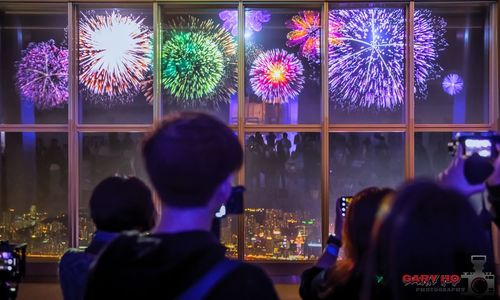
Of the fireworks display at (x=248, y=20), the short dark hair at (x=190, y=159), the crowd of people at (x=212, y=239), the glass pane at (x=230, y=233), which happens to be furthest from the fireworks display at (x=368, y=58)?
the short dark hair at (x=190, y=159)

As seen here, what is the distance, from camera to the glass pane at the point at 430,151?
6449 mm

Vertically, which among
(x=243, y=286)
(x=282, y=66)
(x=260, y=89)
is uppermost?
(x=282, y=66)

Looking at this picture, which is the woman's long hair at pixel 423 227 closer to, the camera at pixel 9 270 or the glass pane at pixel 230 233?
the camera at pixel 9 270

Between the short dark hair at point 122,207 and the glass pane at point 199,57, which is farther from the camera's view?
the glass pane at point 199,57

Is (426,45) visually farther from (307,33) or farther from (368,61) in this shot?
(307,33)

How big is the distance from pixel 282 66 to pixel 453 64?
2015 millimetres

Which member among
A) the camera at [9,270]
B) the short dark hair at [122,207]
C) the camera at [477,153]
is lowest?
the camera at [9,270]

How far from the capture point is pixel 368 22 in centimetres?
643

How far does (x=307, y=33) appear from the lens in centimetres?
646

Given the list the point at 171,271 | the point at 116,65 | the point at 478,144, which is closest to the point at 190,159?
the point at 171,271

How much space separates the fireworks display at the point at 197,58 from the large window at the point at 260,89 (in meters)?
0.02

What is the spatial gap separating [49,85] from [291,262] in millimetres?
3564

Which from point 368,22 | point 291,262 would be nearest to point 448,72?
point 368,22

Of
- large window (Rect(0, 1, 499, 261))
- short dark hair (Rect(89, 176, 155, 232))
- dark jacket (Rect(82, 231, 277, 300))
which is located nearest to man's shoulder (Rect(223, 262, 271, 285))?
dark jacket (Rect(82, 231, 277, 300))
